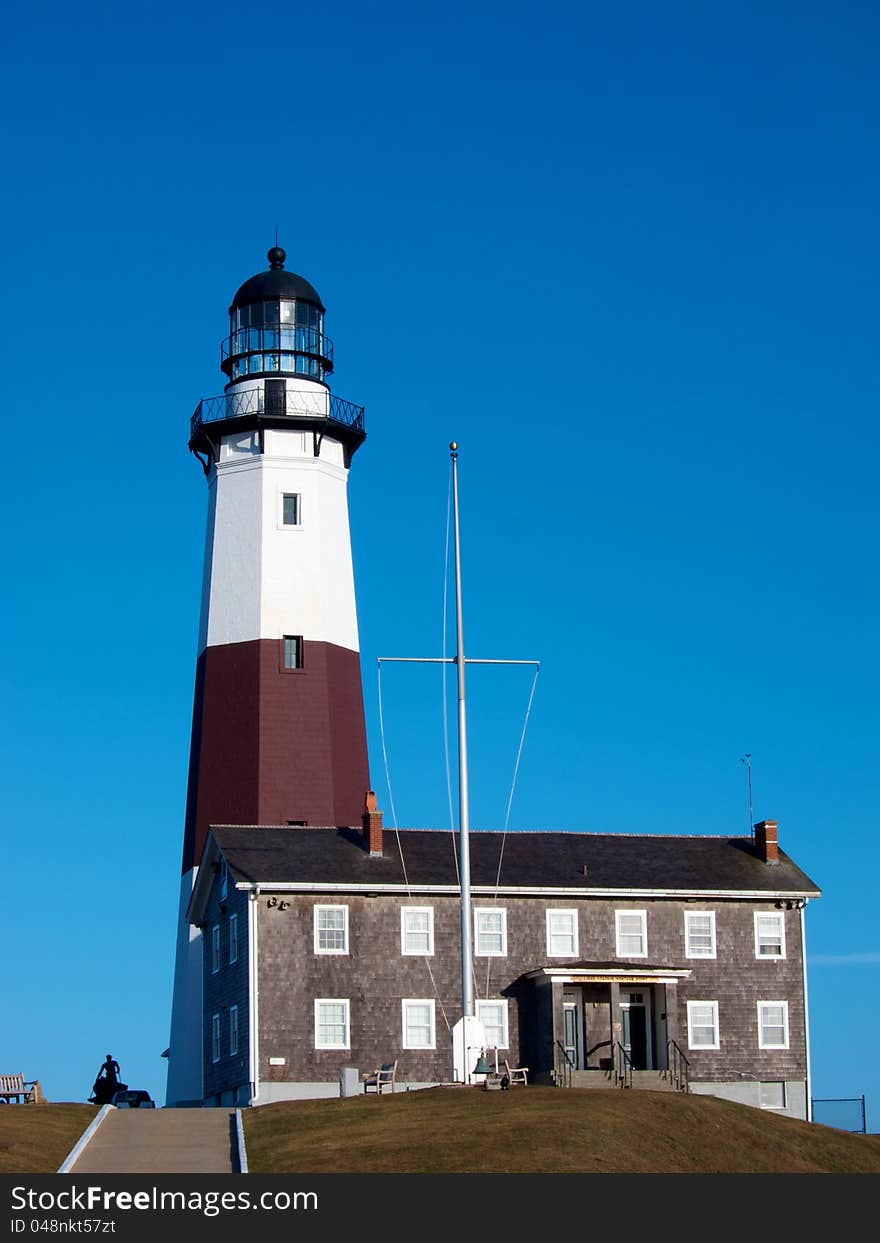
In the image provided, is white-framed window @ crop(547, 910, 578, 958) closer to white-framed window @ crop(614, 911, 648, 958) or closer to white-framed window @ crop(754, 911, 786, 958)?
white-framed window @ crop(614, 911, 648, 958)

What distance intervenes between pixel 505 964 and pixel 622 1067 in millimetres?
3662

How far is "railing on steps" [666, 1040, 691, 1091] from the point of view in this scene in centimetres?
4709

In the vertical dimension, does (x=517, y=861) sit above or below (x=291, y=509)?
below

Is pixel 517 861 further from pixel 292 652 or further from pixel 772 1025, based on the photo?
pixel 292 652

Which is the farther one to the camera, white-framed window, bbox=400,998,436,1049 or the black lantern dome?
the black lantern dome

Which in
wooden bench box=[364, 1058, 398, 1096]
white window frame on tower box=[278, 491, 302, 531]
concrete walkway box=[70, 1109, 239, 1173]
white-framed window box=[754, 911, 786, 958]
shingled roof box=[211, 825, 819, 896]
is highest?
white window frame on tower box=[278, 491, 302, 531]

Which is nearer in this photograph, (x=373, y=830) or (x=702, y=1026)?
(x=702, y=1026)

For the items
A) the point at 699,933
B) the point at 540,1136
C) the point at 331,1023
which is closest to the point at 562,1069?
the point at 331,1023

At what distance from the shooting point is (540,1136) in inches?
1353


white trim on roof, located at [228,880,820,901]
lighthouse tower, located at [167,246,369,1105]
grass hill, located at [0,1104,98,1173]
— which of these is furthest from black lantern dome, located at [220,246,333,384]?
grass hill, located at [0,1104,98,1173]

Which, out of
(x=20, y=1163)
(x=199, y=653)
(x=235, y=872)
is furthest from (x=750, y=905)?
(x=20, y=1163)

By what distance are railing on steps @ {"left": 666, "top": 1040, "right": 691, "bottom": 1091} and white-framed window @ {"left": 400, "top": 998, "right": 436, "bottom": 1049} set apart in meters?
5.38

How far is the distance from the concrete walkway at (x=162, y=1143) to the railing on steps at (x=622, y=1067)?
31.2ft

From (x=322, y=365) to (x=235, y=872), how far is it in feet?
56.8
